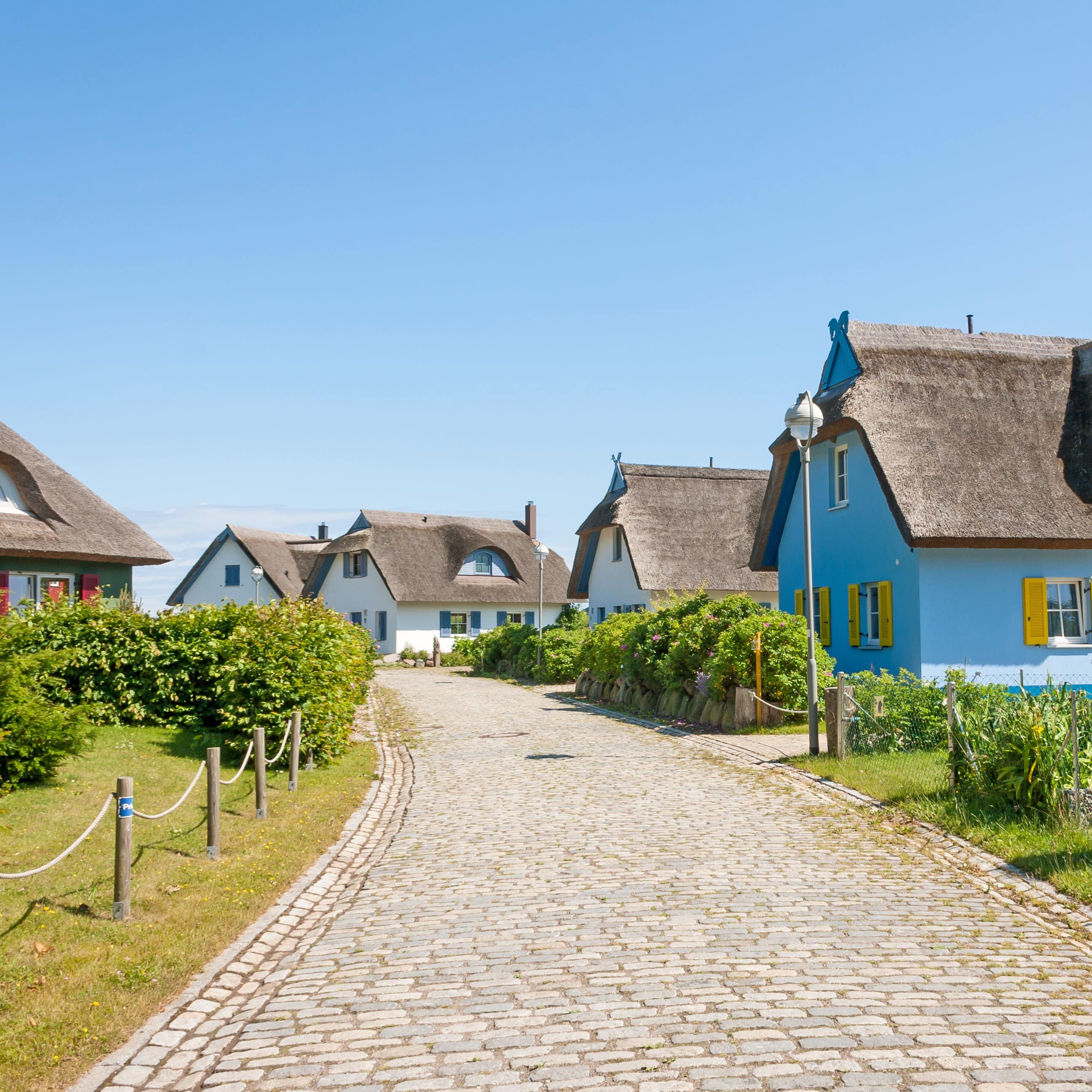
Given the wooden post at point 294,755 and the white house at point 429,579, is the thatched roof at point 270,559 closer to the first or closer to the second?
the white house at point 429,579

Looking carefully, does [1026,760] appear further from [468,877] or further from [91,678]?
[91,678]

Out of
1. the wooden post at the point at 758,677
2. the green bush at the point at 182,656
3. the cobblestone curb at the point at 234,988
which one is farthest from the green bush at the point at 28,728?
the wooden post at the point at 758,677

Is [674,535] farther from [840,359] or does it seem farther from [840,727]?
[840,727]

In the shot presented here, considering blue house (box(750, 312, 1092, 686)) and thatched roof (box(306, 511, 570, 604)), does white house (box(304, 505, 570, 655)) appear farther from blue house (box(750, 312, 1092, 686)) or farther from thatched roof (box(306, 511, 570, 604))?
blue house (box(750, 312, 1092, 686))

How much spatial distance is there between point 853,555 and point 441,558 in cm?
2940

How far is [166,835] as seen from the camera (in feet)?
31.1

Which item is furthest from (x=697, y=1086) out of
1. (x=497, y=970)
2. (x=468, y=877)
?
(x=468, y=877)

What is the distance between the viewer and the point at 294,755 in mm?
12516

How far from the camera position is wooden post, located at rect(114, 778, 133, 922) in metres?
6.99

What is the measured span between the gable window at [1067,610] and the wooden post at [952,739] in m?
10.5

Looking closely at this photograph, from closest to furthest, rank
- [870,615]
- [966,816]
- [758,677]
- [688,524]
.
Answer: [966,816] < [758,677] < [870,615] < [688,524]

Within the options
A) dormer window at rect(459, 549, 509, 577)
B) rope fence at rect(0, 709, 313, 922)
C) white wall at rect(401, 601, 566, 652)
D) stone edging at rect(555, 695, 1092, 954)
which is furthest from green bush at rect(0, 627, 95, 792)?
dormer window at rect(459, 549, 509, 577)

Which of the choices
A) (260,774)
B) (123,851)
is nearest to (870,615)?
(260,774)

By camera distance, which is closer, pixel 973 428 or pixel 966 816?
pixel 966 816
